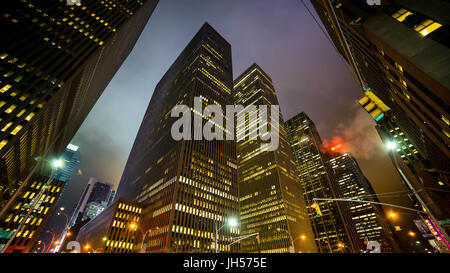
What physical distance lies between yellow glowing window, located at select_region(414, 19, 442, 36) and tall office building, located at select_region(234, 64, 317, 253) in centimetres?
9278

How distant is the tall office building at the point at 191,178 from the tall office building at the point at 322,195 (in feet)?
278

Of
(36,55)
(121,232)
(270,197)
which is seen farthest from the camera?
(270,197)

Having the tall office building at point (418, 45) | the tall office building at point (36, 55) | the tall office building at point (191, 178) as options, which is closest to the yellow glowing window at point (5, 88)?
the tall office building at point (36, 55)

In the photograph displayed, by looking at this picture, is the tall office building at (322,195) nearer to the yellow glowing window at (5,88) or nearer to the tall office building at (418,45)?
the tall office building at (418,45)

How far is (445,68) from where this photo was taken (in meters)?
15.8

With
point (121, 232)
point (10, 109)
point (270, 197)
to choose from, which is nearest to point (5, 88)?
point (10, 109)

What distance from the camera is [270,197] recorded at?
122062mm

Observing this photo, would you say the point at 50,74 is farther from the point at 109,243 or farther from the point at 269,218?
the point at 269,218

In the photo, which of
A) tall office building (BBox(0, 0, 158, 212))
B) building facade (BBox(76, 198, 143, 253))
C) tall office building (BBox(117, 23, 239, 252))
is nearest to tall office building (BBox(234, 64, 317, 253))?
tall office building (BBox(117, 23, 239, 252))

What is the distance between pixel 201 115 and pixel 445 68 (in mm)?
95775

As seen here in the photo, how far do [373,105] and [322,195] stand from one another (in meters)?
178

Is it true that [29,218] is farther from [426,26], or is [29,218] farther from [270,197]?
[426,26]

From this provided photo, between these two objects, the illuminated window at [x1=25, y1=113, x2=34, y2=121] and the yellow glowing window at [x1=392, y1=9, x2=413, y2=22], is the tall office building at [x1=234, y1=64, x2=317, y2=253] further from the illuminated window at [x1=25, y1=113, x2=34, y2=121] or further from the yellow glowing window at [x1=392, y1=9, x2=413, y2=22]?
the illuminated window at [x1=25, y1=113, x2=34, y2=121]
